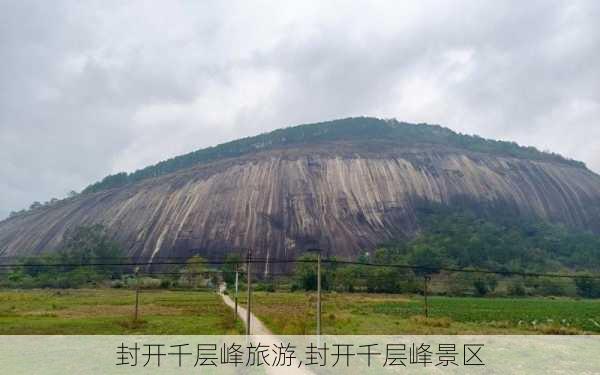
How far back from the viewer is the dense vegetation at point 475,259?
274 feet

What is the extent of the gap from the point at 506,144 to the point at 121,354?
17772 centimetres

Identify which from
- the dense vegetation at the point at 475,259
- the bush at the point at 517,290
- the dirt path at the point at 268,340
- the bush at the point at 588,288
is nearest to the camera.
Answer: the dirt path at the point at 268,340

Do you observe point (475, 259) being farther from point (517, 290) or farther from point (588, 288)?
point (588, 288)

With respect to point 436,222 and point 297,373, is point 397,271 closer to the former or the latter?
point 436,222

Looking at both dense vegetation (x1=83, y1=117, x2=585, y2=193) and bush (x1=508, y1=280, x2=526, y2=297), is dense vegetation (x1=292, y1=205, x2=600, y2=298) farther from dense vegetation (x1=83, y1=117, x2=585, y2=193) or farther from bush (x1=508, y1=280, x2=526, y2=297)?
dense vegetation (x1=83, y1=117, x2=585, y2=193)

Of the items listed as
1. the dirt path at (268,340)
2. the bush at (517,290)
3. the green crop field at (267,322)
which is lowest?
the bush at (517,290)

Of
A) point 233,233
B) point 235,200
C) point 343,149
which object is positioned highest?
point 343,149

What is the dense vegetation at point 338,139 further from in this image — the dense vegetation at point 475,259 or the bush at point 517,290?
the bush at point 517,290

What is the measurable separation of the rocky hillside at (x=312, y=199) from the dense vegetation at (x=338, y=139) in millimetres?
6149

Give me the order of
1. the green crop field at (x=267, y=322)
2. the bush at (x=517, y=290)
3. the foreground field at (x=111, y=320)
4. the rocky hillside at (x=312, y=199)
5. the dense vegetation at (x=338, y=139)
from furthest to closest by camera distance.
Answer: the dense vegetation at (x=338, y=139)
the rocky hillside at (x=312, y=199)
the bush at (x=517, y=290)
the foreground field at (x=111, y=320)
the green crop field at (x=267, y=322)

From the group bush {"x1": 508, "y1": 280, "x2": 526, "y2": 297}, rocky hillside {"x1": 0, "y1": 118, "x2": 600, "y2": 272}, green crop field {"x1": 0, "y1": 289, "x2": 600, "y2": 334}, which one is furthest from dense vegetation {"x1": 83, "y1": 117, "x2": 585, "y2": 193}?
green crop field {"x1": 0, "y1": 289, "x2": 600, "y2": 334}

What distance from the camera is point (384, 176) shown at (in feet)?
419

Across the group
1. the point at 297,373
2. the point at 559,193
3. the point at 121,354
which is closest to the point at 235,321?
the point at 121,354

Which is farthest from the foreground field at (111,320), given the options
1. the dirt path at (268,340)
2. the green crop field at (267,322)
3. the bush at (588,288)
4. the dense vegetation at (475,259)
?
the bush at (588,288)
